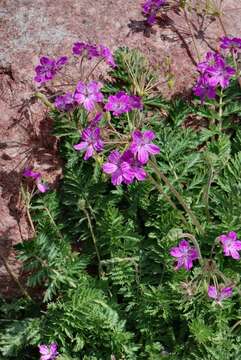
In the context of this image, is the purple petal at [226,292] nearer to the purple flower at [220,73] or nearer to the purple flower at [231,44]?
the purple flower at [220,73]

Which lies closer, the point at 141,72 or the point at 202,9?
the point at 141,72

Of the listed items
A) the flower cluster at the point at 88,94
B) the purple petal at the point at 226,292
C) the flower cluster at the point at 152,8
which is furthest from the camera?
the flower cluster at the point at 152,8

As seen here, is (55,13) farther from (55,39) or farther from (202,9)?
(202,9)

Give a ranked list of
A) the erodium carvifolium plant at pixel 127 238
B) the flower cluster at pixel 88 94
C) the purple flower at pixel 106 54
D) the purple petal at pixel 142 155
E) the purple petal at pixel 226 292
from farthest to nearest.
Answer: the purple flower at pixel 106 54, the erodium carvifolium plant at pixel 127 238, the flower cluster at pixel 88 94, the purple petal at pixel 226 292, the purple petal at pixel 142 155

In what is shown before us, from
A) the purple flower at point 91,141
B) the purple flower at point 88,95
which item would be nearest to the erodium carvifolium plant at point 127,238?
the purple flower at point 88,95

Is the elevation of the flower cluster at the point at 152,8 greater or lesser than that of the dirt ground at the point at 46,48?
greater

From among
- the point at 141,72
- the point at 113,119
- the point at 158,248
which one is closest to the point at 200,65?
the point at 141,72

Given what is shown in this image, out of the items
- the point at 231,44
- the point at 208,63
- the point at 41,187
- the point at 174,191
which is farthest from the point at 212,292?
the point at 231,44

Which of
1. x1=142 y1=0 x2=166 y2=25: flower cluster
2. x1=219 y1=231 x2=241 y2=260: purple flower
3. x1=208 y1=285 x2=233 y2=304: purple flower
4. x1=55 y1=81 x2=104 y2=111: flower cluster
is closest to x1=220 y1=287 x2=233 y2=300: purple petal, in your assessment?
x1=208 y1=285 x2=233 y2=304: purple flower
